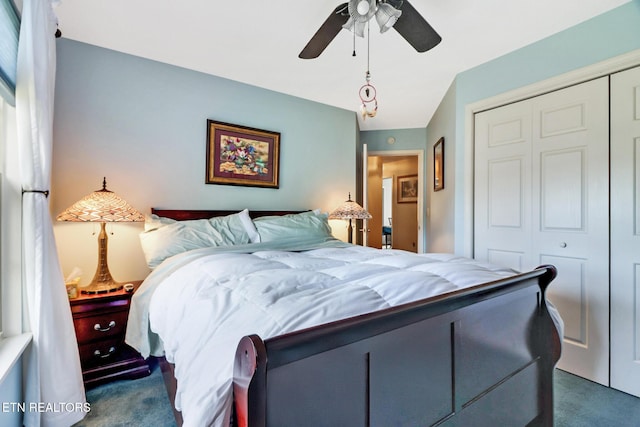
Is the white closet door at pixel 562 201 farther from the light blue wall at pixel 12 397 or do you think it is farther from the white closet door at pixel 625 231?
the light blue wall at pixel 12 397

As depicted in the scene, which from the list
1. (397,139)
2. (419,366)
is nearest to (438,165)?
(397,139)

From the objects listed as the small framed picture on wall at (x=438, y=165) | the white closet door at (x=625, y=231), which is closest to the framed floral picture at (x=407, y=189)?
the small framed picture on wall at (x=438, y=165)

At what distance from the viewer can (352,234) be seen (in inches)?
143

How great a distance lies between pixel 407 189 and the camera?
20.2 ft

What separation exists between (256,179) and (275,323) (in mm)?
2414

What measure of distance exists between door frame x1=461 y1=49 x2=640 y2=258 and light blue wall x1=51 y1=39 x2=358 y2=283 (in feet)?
5.80

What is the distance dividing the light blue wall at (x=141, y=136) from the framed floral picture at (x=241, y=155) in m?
0.07

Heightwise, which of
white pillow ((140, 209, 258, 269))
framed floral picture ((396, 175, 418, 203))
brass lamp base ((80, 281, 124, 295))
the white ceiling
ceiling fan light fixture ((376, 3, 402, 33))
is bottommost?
brass lamp base ((80, 281, 124, 295))

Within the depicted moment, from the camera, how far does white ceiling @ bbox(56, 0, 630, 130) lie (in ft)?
6.32

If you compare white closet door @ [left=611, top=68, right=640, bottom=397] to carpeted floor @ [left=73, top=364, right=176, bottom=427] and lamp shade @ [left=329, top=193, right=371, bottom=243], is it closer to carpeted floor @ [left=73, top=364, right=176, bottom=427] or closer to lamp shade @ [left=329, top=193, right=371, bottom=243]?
lamp shade @ [left=329, top=193, right=371, bottom=243]

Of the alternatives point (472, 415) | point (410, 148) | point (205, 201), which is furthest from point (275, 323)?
point (410, 148)

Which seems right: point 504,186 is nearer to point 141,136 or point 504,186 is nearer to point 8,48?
point 141,136

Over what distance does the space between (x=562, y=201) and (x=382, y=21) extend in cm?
192

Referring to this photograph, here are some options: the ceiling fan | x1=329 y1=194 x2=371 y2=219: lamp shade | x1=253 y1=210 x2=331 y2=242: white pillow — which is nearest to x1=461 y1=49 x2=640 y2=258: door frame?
x1=329 y1=194 x2=371 y2=219: lamp shade
